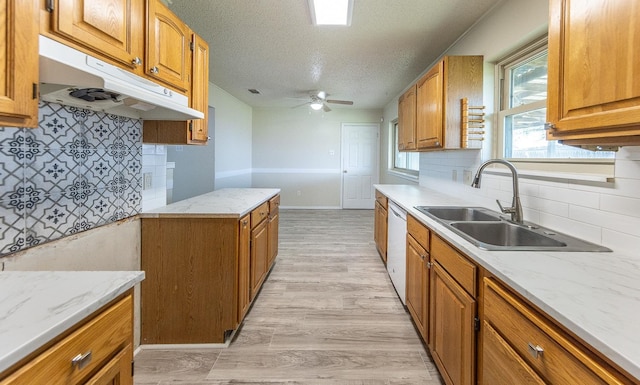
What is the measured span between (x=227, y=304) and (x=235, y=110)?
16.1ft

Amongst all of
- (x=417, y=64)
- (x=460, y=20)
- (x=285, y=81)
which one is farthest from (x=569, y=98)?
(x=285, y=81)

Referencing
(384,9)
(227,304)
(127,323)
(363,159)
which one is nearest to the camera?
(127,323)

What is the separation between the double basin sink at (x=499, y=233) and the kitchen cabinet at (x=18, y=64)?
157cm

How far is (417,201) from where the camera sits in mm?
2699

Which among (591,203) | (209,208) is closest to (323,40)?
(209,208)

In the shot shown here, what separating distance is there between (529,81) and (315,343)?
2.33 metres

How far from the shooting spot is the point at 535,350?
85 centimetres

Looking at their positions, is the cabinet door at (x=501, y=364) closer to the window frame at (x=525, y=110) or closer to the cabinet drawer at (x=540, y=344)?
the cabinet drawer at (x=540, y=344)

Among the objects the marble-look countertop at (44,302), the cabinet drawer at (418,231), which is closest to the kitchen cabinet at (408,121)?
the cabinet drawer at (418,231)

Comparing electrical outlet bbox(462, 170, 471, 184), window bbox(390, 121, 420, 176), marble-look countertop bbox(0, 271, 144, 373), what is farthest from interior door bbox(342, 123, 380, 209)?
marble-look countertop bbox(0, 271, 144, 373)

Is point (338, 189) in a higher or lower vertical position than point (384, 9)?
lower

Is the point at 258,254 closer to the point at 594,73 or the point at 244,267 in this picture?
the point at 244,267

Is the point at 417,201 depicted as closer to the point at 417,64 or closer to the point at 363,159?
the point at 417,64

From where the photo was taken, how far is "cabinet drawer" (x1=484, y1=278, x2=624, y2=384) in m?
0.70
